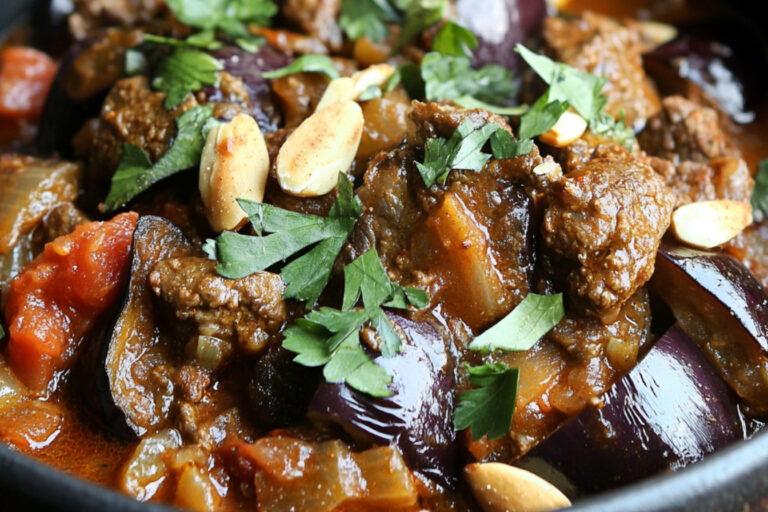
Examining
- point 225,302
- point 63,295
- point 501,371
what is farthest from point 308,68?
point 501,371

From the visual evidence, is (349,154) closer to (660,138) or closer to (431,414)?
(431,414)

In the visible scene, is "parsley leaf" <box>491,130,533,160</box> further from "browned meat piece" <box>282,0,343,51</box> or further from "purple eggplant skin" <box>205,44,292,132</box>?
"browned meat piece" <box>282,0,343,51</box>

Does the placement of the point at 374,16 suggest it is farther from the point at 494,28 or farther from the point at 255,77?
the point at 255,77

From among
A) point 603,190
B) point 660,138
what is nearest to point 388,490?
point 603,190

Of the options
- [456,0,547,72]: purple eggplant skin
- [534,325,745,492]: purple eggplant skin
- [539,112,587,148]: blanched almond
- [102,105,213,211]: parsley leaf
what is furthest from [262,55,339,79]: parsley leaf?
[534,325,745,492]: purple eggplant skin

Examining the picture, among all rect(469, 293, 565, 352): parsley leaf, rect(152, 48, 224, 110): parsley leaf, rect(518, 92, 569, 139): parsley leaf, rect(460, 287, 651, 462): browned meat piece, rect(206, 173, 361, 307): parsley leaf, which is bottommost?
rect(460, 287, 651, 462): browned meat piece

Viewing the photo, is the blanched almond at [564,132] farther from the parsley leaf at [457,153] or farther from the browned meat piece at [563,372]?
the browned meat piece at [563,372]
